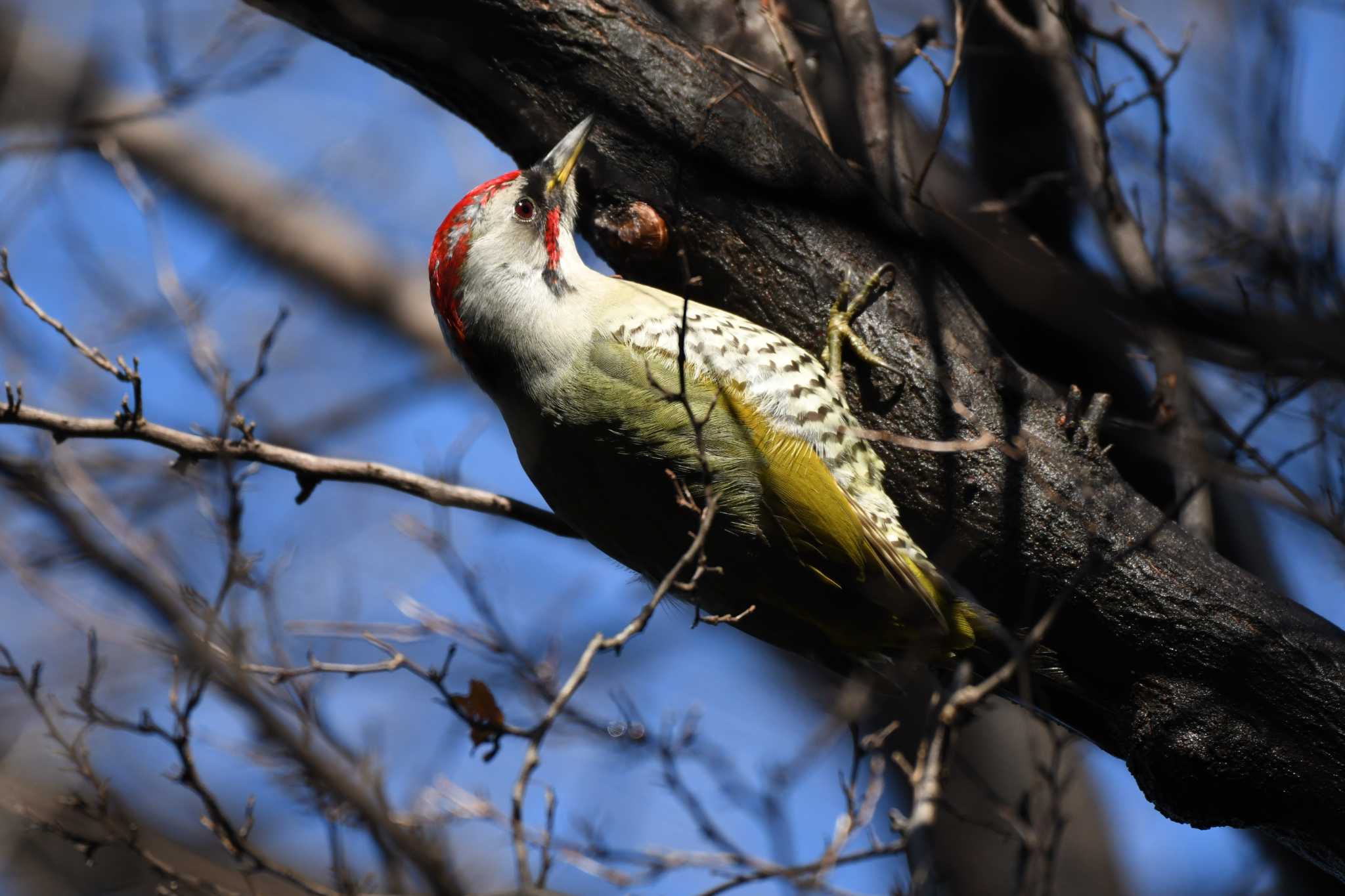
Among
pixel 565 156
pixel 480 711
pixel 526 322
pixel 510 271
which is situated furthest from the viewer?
pixel 510 271

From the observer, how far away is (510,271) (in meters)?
4.07

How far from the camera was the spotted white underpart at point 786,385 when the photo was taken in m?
3.61

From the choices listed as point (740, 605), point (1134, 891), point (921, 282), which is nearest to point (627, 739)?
point (740, 605)

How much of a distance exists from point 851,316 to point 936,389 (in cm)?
36

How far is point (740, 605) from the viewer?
12.0ft

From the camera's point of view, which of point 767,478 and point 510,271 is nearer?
point 767,478

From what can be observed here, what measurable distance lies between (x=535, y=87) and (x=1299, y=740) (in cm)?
301

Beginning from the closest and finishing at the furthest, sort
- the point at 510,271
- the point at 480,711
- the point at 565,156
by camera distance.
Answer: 1. the point at 480,711
2. the point at 565,156
3. the point at 510,271

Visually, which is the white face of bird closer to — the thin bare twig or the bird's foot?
the thin bare twig

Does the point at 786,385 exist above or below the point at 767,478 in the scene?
above

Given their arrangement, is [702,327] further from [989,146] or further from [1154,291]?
[989,146]

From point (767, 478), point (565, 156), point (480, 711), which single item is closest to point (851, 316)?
point (767, 478)

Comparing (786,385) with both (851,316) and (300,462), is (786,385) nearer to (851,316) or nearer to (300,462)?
(851,316)

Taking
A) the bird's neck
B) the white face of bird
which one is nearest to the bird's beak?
the white face of bird
